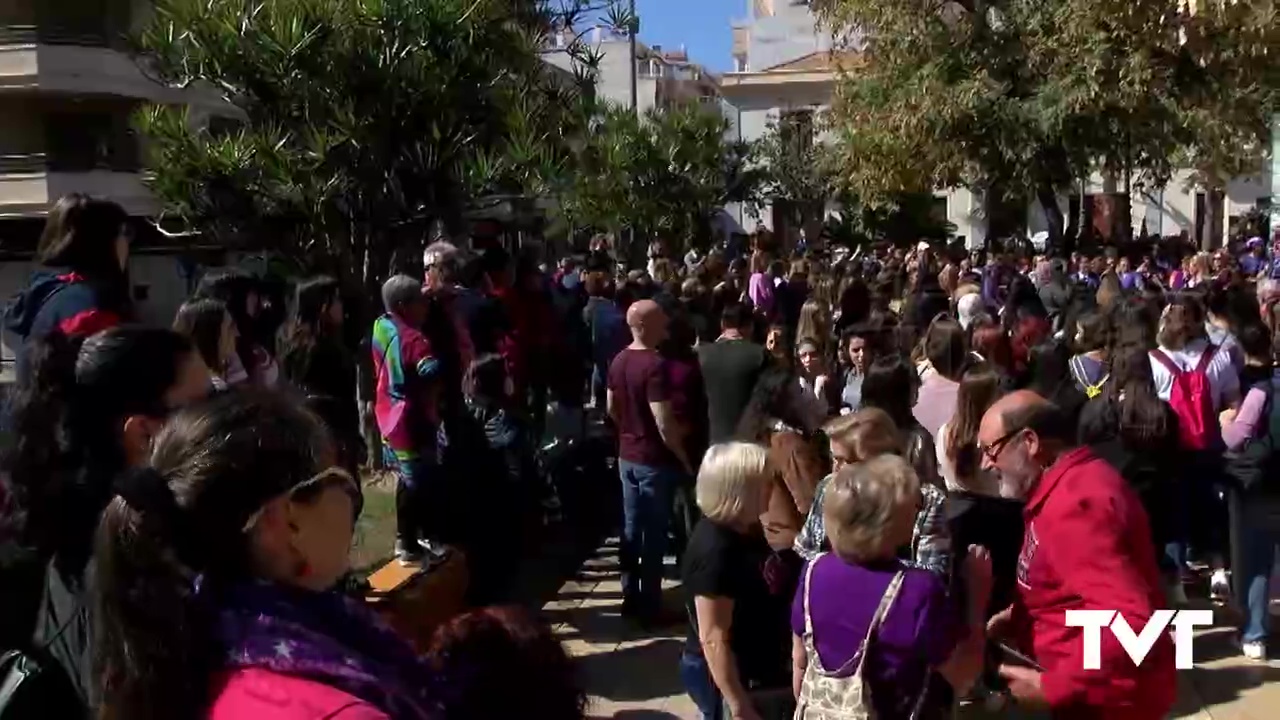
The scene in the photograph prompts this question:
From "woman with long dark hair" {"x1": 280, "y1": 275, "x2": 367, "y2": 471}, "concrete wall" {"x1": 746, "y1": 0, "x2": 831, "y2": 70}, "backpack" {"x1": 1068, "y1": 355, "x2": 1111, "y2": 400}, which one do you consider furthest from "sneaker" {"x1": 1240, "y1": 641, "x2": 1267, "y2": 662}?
"concrete wall" {"x1": 746, "y1": 0, "x2": 831, "y2": 70}

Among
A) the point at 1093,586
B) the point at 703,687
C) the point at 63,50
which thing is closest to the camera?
the point at 1093,586

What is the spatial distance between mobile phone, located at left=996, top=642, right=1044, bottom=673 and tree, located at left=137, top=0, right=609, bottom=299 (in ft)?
15.5

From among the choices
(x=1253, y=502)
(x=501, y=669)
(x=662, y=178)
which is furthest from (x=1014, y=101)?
(x=501, y=669)

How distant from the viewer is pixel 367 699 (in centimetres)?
142

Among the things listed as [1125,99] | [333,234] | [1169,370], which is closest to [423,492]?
[333,234]

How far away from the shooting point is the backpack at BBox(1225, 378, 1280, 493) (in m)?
6.14

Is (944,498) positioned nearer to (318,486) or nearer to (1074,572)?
(1074,572)

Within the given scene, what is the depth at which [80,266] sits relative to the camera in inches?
147

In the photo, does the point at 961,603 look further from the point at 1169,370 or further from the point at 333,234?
the point at 333,234

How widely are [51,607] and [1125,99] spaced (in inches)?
748

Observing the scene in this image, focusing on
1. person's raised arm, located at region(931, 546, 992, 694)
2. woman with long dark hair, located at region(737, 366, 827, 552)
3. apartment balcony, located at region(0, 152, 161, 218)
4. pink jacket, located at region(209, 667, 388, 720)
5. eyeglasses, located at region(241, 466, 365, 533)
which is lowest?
person's raised arm, located at region(931, 546, 992, 694)

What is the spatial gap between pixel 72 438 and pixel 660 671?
3868 mm

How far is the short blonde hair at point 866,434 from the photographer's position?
3.98m

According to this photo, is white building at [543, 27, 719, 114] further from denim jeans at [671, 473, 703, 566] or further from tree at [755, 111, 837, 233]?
denim jeans at [671, 473, 703, 566]
